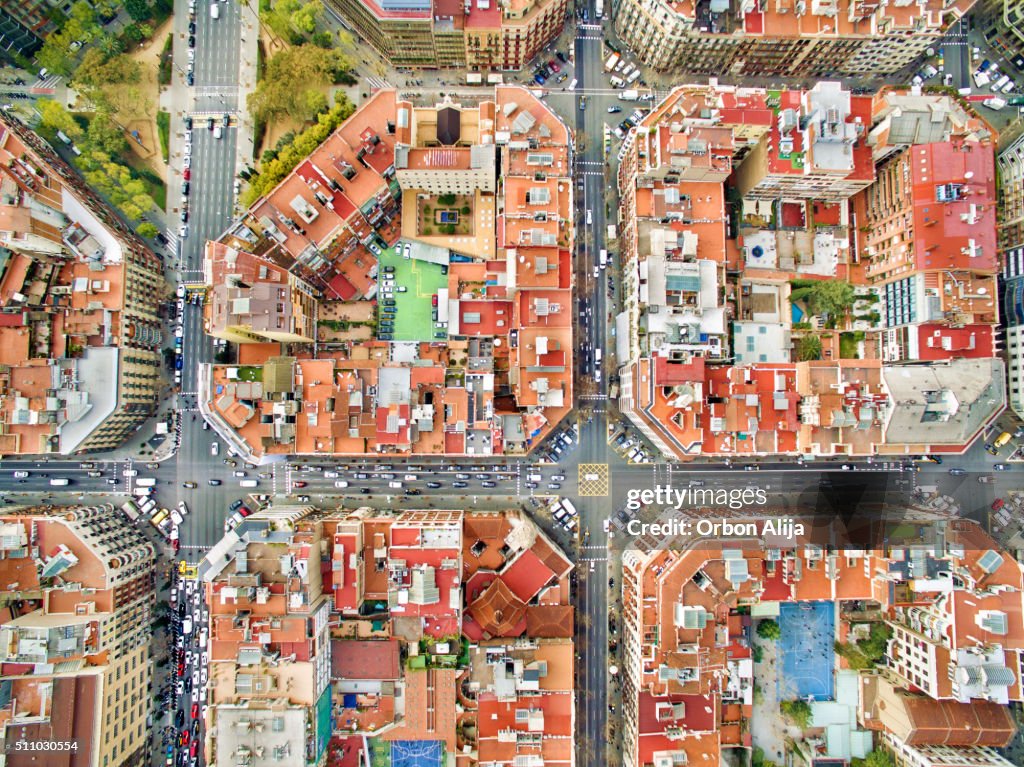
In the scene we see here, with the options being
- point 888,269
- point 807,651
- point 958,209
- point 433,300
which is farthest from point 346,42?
point 807,651

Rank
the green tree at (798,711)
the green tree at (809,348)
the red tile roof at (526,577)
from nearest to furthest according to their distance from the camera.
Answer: the red tile roof at (526,577) → the green tree at (798,711) → the green tree at (809,348)

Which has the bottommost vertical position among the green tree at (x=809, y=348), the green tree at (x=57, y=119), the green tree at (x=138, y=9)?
the green tree at (x=809, y=348)

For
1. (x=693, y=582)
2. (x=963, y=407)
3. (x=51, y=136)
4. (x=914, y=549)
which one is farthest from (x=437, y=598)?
(x=51, y=136)

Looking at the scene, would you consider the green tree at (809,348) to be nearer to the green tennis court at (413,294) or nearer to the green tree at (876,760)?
the green tennis court at (413,294)

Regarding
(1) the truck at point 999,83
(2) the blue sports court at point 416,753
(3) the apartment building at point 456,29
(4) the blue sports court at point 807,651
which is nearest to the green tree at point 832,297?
(1) the truck at point 999,83

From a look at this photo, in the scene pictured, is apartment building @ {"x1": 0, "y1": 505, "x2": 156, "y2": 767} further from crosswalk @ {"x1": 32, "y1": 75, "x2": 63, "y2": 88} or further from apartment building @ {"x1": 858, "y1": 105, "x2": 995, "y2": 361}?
apartment building @ {"x1": 858, "y1": 105, "x2": 995, "y2": 361}

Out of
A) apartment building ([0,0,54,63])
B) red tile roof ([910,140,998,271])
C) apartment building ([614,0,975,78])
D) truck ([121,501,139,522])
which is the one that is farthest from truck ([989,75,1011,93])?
truck ([121,501,139,522])

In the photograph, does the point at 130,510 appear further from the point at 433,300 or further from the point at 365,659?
the point at 433,300
